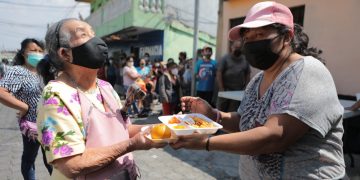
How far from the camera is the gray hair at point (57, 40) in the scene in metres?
1.77

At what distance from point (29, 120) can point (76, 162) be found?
6.16 feet

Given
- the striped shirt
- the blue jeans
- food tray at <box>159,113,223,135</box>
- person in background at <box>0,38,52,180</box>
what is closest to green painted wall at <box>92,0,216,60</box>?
person in background at <box>0,38,52,180</box>

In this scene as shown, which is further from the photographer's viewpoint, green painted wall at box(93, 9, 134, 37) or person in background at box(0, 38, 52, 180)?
green painted wall at box(93, 9, 134, 37)

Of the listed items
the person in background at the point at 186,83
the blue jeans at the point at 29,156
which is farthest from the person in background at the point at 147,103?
the blue jeans at the point at 29,156

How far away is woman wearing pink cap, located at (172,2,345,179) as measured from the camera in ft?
4.87

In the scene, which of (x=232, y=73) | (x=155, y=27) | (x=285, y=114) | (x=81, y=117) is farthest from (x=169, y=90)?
(x=155, y=27)

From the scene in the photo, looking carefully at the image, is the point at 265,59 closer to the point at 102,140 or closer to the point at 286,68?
the point at 286,68

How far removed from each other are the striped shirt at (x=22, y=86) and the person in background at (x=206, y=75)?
14.6 feet

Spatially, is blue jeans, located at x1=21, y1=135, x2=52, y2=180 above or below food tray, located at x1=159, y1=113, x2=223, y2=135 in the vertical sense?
below

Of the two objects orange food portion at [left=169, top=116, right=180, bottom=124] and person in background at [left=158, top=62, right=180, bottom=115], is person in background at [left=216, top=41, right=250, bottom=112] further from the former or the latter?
orange food portion at [left=169, top=116, right=180, bottom=124]

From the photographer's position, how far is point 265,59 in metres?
1.75

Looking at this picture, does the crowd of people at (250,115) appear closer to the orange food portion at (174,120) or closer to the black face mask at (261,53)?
the black face mask at (261,53)

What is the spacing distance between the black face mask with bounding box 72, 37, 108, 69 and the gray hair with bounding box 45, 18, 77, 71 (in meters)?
0.08

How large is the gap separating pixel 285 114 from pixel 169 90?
6555mm
